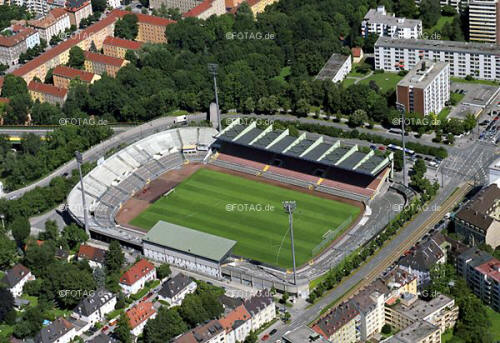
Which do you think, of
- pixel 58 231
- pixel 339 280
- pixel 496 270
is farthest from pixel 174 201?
pixel 496 270

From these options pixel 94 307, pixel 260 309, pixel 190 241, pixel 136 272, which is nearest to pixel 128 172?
pixel 190 241

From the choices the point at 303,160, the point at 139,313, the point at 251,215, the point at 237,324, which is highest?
the point at 303,160

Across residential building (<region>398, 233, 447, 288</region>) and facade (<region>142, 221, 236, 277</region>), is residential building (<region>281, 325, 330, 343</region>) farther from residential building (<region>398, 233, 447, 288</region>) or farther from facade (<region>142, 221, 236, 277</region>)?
facade (<region>142, 221, 236, 277</region>)

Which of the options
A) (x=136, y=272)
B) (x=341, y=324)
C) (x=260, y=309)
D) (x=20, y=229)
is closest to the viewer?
(x=341, y=324)

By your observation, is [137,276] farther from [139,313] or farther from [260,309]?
[260,309]

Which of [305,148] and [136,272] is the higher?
[305,148]

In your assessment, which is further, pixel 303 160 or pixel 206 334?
pixel 303 160

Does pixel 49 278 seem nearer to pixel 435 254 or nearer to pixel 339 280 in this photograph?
pixel 339 280
